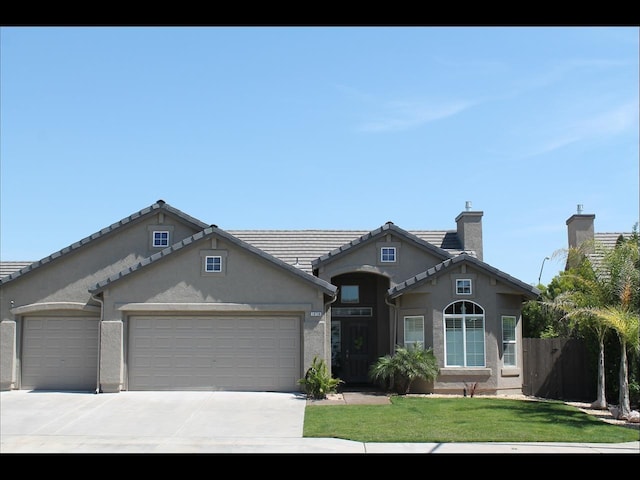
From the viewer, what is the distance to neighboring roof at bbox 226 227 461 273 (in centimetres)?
2374

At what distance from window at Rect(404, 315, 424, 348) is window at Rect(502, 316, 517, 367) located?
7.77ft

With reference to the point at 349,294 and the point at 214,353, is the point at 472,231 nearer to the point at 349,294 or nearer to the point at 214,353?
the point at 349,294

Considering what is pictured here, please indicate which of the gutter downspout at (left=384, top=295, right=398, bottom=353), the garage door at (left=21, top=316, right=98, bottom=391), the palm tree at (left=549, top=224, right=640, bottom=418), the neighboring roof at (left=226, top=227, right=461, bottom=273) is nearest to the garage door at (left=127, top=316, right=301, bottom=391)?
the garage door at (left=21, top=316, right=98, bottom=391)

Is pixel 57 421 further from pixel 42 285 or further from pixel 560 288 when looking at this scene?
pixel 560 288

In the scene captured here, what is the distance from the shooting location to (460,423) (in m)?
13.7

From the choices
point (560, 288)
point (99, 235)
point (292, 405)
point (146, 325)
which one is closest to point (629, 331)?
point (292, 405)

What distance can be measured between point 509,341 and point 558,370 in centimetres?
153

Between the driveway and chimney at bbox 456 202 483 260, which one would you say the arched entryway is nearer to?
chimney at bbox 456 202 483 260

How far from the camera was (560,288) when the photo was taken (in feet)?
79.9

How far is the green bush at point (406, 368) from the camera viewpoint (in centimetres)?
1844

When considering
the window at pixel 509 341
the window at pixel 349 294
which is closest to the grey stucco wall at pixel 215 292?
the window at pixel 349 294

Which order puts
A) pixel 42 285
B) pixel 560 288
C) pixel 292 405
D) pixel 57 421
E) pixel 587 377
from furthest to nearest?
pixel 560 288 → pixel 42 285 → pixel 587 377 → pixel 292 405 → pixel 57 421

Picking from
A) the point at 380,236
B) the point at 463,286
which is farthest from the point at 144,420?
the point at 380,236
